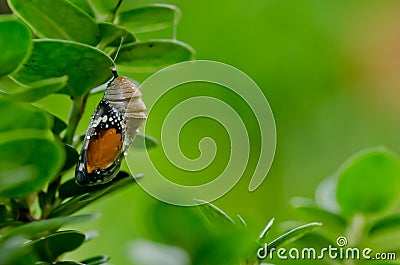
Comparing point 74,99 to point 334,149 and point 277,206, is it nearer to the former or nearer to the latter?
point 277,206

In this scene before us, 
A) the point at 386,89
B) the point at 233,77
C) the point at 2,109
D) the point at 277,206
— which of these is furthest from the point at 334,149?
the point at 2,109

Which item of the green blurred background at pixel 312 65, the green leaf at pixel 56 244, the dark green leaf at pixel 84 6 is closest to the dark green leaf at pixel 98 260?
the green leaf at pixel 56 244

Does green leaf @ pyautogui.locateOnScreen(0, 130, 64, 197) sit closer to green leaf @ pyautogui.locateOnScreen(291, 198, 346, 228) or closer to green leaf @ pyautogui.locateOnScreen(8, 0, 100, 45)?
green leaf @ pyautogui.locateOnScreen(8, 0, 100, 45)

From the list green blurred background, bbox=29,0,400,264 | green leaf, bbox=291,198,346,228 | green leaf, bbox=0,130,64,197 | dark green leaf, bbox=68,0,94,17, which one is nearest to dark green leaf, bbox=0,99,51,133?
green leaf, bbox=0,130,64,197

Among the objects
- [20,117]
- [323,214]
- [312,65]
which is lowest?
[312,65]

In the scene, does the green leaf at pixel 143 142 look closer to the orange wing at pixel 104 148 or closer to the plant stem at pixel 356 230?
the orange wing at pixel 104 148

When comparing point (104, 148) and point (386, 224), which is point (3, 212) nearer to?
point (104, 148)

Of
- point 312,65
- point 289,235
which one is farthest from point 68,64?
point 312,65
